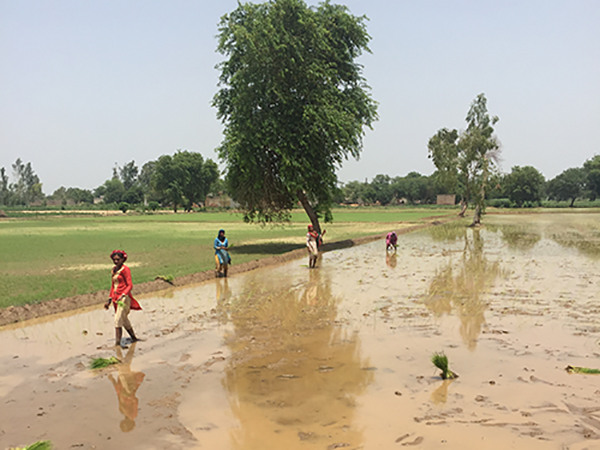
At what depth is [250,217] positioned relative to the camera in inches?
1179

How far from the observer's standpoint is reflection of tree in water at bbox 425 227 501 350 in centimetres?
1017

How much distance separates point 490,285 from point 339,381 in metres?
9.18

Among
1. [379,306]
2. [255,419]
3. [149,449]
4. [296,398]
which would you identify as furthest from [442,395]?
[379,306]

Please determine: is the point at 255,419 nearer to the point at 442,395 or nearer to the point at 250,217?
the point at 442,395

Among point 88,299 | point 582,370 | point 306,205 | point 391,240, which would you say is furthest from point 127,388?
point 306,205

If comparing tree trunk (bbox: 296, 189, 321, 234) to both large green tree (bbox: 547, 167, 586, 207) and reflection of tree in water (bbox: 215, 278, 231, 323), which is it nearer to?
reflection of tree in water (bbox: 215, 278, 231, 323)

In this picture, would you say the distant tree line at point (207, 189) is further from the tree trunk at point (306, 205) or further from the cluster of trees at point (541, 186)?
the tree trunk at point (306, 205)

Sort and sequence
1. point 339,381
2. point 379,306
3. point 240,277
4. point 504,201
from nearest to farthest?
A: point 339,381, point 379,306, point 240,277, point 504,201

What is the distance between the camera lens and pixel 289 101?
27.3 meters

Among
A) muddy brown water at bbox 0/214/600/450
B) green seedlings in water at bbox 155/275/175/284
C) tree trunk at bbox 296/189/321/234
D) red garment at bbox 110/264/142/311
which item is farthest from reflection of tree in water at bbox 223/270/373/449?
tree trunk at bbox 296/189/321/234

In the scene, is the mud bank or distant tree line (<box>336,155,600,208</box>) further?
distant tree line (<box>336,155,600,208</box>)

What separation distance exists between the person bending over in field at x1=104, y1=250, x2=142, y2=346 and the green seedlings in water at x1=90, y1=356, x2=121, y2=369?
3.51 ft

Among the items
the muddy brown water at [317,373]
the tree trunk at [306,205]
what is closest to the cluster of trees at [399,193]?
the tree trunk at [306,205]

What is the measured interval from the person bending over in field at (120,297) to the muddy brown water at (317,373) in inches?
17.1
